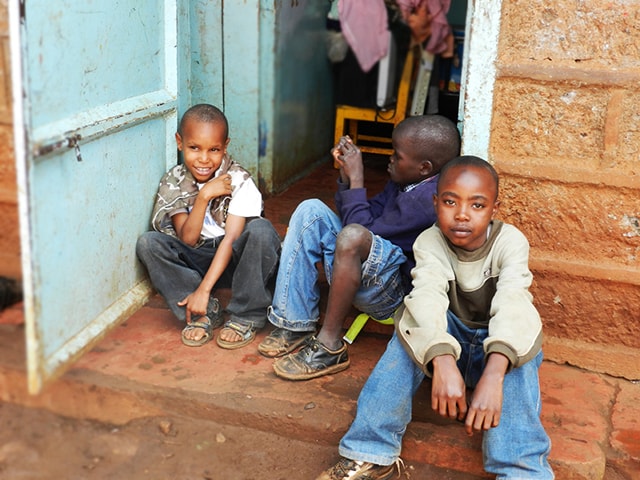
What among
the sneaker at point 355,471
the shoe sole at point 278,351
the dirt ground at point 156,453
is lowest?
the dirt ground at point 156,453

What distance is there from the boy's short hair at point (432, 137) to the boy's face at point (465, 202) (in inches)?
17.5

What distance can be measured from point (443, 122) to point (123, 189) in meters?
1.34

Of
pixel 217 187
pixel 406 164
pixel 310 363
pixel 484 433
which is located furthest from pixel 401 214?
pixel 484 433

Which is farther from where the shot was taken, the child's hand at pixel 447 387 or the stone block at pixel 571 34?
the stone block at pixel 571 34

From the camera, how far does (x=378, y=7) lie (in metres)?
5.09

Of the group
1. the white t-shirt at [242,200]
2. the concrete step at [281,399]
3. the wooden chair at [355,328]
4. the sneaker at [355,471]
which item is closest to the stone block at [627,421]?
the concrete step at [281,399]

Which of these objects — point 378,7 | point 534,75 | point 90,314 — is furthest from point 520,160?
point 378,7

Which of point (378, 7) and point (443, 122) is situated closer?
point (443, 122)

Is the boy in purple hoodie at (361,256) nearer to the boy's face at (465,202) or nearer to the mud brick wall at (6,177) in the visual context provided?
the boy's face at (465,202)

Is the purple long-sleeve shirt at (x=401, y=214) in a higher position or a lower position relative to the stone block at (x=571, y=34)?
lower

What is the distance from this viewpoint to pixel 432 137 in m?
3.03

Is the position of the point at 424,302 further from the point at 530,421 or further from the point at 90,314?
the point at 90,314

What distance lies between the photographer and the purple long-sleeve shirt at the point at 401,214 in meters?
2.96

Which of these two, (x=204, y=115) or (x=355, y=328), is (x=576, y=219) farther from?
(x=204, y=115)
